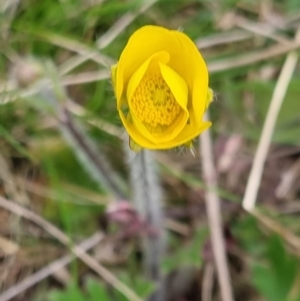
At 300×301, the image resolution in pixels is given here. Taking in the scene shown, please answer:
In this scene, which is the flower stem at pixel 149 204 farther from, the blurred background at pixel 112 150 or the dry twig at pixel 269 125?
the dry twig at pixel 269 125

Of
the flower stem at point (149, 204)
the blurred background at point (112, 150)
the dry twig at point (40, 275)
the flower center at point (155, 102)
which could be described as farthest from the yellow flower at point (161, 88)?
the dry twig at point (40, 275)

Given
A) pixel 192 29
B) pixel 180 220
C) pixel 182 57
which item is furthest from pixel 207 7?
pixel 182 57

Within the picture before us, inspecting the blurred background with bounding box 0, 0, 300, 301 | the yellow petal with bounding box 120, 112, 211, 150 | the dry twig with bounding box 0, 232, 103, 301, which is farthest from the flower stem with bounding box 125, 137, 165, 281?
the yellow petal with bounding box 120, 112, 211, 150

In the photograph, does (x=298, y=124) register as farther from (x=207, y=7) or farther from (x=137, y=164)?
(x=137, y=164)

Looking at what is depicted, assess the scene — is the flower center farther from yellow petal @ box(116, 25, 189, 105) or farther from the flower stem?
the flower stem

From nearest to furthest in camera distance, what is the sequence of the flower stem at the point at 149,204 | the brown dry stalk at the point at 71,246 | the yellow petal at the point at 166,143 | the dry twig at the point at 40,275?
the yellow petal at the point at 166,143 < the flower stem at the point at 149,204 < the brown dry stalk at the point at 71,246 < the dry twig at the point at 40,275

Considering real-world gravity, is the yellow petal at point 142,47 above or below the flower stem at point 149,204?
below
